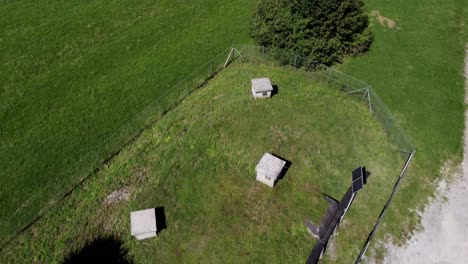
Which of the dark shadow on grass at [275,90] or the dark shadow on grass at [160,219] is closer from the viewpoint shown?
the dark shadow on grass at [160,219]

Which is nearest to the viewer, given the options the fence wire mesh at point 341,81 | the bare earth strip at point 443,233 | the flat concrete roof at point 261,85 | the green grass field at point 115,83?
the bare earth strip at point 443,233

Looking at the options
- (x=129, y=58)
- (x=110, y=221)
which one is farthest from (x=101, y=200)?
(x=129, y=58)

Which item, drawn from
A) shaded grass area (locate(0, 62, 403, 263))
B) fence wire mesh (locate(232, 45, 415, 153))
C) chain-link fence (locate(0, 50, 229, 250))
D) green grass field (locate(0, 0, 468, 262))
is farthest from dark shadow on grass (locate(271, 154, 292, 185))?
chain-link fence (locate(0, 50, 229, 250))

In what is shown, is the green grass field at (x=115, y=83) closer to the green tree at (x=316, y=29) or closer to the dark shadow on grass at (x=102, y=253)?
the dark shadow on grass at (x=102, y=253)

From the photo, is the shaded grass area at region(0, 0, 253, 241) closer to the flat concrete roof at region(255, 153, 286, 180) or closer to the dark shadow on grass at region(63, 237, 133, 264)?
the dark shadow on grass at region(63, 237, 133, 264)

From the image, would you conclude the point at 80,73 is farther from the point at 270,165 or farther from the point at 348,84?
the point at 348,84

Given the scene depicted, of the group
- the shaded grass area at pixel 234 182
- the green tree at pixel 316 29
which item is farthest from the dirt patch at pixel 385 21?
the shaded grass area at pixel 234 182
